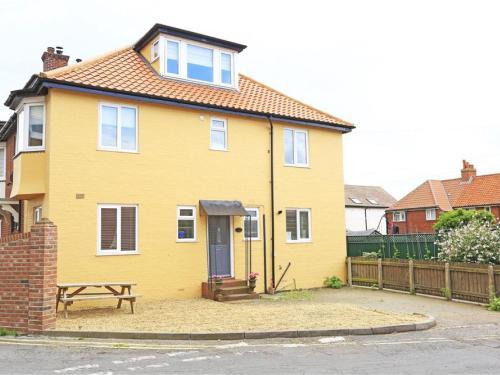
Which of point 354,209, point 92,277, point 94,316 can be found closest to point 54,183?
point 92,277

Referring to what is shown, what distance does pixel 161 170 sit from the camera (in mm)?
14750

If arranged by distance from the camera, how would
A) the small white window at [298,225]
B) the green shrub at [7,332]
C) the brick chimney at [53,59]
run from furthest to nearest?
1. the brick chimney at [53,59]
2. the small white window at [298,225]
3. the green shrub at [7,332]

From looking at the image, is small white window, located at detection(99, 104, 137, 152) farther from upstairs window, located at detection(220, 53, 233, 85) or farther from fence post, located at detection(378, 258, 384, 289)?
fence post, located at detection(378, 258, 384, 289)

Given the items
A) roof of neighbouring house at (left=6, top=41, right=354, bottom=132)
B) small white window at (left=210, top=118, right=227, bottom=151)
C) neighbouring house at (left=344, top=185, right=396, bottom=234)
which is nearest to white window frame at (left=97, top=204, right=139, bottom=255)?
roof of neighbouring house at (left=6, top=41, right=354, bottom=132)

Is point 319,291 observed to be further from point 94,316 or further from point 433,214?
point 433,214

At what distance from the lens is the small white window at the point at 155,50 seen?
16.3 m

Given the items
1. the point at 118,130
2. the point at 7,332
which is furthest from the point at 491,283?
the point at 7,332

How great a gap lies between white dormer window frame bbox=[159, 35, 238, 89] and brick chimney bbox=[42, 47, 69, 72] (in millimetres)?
4395

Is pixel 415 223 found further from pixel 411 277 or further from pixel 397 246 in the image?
pixel 411 277

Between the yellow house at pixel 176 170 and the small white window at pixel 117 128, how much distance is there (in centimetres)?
3

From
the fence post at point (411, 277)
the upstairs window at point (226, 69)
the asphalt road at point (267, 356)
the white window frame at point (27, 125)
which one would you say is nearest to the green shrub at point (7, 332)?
the asphalt road at point (267, 356)

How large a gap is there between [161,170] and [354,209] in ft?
130

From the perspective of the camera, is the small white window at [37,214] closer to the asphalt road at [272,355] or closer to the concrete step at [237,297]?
the asphalt road at [272,355]

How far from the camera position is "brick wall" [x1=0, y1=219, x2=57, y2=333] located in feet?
30.9
